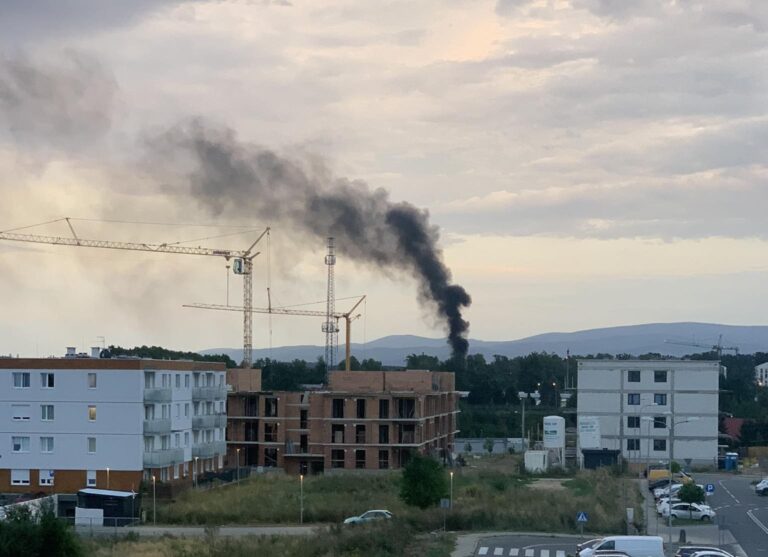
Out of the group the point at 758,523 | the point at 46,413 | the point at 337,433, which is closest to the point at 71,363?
the point at 46,413

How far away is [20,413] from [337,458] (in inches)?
877

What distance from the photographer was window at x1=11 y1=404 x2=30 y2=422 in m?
60.0

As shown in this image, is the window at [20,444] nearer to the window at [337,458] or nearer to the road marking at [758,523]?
the window at [337,458]

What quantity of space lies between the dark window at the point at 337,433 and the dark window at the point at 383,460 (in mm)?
2603

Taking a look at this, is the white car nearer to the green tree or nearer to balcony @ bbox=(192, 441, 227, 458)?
the green tree

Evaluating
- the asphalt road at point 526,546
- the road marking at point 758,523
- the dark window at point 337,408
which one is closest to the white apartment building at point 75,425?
the dark window at point 337,408

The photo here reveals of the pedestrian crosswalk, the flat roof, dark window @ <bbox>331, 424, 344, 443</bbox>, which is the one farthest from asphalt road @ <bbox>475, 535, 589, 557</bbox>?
dark window @ <bbox>331, 424, 344, 443</bbox>

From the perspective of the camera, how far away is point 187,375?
68.4 meters

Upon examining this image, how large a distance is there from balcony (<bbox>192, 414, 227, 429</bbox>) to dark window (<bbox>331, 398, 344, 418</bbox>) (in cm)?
674

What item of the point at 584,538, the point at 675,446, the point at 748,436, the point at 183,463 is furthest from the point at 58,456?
the point at 748,436

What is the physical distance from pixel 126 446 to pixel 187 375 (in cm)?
934

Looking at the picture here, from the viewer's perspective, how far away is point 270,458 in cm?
8000

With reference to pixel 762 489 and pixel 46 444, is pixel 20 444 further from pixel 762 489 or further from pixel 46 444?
pixel 762 489

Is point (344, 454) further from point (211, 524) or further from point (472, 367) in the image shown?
point (472, 367)
